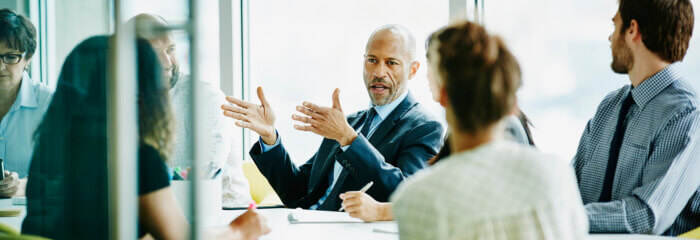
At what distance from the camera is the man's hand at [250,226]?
1351mm

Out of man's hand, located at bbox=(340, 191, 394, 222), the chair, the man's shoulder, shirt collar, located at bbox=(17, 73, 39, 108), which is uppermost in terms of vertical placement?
shirt collar, located at bbox=(17, 73, 39, 108)

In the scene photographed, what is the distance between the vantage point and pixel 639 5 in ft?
5.72

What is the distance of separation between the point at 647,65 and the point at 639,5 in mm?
192

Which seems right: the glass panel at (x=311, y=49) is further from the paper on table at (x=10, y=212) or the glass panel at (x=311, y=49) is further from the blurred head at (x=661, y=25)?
the paper on table at (x=10, y=212)

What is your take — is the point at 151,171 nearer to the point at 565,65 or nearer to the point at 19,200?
the point at 19,200

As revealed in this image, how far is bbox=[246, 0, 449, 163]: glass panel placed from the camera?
4.20m

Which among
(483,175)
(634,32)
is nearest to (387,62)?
(634,32)

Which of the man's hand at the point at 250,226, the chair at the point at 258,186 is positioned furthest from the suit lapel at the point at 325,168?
the chair at the point at 258,186

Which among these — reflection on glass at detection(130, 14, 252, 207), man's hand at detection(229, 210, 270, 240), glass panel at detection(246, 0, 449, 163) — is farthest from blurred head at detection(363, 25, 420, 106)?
reflection on glass at detection(130, 14, 252, 207)

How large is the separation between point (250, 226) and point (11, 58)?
64 centimetres

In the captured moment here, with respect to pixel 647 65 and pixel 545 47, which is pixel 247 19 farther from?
pixel 647 65

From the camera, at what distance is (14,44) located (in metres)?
1.12

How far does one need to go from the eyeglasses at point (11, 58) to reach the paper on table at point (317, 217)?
3.04 feet

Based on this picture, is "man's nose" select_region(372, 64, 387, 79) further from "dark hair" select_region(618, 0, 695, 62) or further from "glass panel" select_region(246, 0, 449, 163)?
"glass panel" select_region(246, 0, 449, 163)
